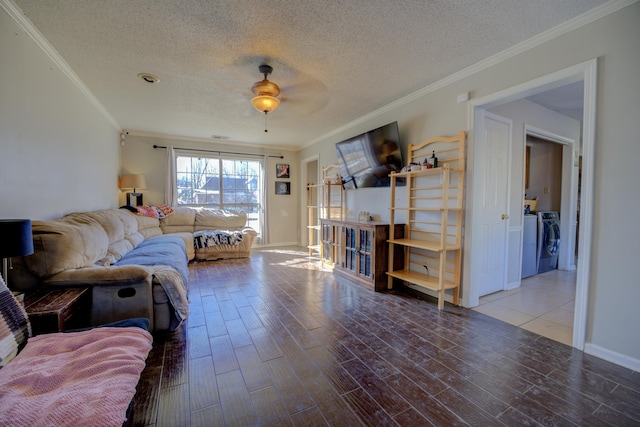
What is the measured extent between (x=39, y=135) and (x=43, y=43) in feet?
2.46

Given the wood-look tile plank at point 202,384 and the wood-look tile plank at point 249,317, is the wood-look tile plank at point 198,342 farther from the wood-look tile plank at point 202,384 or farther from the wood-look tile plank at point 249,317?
the wood-look tile plank at point 249,317

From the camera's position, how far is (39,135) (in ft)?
7.15

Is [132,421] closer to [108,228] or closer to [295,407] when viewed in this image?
[295,407]

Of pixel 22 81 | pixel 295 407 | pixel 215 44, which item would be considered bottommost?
pixel 295 407

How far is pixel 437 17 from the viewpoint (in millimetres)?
1863

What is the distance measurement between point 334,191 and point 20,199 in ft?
13.4

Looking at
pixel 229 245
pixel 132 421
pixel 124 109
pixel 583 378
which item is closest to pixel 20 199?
pixel 132 421

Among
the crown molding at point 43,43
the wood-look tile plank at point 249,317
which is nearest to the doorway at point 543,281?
the wood-look tile plank at point 249,317

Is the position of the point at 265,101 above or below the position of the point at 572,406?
above

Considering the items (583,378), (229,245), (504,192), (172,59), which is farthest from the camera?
(229,245)

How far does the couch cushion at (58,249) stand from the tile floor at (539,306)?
11.6 feet

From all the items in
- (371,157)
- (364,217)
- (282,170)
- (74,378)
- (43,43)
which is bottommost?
(74,378)

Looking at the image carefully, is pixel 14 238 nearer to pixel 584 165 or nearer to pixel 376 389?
pixel 376 389

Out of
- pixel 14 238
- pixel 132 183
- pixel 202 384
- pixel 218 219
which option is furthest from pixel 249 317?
pixel 132 183
